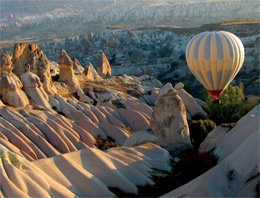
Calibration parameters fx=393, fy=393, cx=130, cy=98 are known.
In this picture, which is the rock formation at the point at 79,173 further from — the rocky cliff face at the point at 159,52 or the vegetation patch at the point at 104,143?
the rocky cliff face at the point at 159,52

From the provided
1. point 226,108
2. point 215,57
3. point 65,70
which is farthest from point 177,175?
point 65,70

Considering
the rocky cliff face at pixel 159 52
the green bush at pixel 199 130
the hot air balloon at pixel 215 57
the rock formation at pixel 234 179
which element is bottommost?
the rocky cliff face at pixel 159 52

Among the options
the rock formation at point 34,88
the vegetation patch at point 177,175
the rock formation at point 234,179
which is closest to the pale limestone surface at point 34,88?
the rock formation at point 34,88

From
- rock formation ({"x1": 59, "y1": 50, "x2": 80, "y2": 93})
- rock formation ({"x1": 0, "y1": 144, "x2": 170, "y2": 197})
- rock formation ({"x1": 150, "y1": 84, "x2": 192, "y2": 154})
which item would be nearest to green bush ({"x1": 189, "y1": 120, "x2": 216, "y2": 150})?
rock formation ({"x1": 150, "y1": 84, "x2": 192, "y2": 154})

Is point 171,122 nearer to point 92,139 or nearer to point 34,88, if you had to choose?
point 92,139

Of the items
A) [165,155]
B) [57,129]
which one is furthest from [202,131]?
[57,129]

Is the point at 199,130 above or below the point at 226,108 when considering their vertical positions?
above
